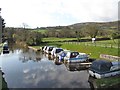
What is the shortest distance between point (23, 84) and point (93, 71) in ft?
26.9

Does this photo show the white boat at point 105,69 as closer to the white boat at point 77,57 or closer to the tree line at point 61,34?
the white boat at point 77,57

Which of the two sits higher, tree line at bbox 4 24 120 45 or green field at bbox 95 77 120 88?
tree line at bbox 4 24 120 45

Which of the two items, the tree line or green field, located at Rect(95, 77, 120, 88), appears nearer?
green field, located at Rect(95, 77, 120, 88)

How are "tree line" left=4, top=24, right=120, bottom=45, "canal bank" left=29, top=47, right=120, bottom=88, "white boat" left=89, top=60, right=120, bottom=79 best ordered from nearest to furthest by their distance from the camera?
"canal bank" left=29, top=47, right=120, bottom=88 → "white boat" left=89, top=60, right=120, bottom=79 → "tree line" left=4, top=24, right=120, bottom=45

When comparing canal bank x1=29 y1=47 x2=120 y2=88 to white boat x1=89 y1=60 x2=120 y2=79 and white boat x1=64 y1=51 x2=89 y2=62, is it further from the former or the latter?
white boat x1=64 y1=51 x2=89 y2=62

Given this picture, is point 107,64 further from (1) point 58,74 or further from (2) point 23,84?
(2) point 23,84

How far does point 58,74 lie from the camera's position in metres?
30.7

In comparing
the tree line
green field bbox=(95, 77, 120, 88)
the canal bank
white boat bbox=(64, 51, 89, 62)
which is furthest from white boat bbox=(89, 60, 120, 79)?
the tree line

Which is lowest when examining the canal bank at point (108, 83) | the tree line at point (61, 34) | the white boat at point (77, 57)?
the canal bank at point (108, 83)

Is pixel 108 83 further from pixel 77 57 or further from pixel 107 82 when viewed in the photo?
pixel 77 57

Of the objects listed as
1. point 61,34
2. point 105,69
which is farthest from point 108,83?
point 61,34

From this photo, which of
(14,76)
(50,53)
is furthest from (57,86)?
(50,53)

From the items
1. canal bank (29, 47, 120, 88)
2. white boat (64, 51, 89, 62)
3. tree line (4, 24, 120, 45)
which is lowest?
canal bank (29, 47, 120, 88)

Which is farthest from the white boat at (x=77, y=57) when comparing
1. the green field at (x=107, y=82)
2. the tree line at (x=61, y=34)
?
the tree line at (x=61, y=34)
